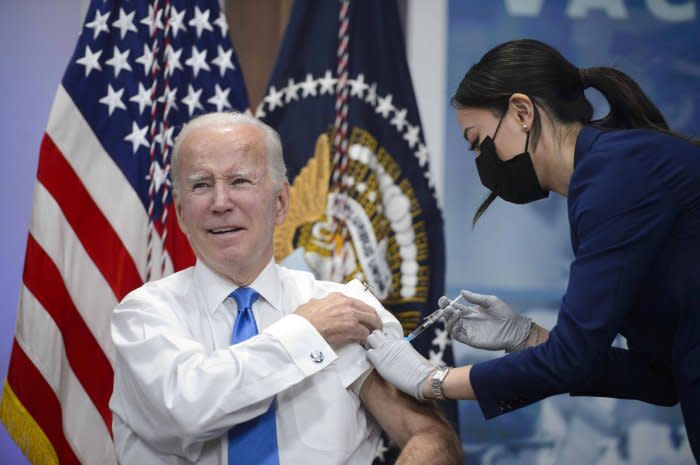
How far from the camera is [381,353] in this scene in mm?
2014

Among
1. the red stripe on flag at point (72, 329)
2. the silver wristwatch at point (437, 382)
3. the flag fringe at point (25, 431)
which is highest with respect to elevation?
the silver wristwatch at point (437, 382)

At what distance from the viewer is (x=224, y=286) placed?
2129 mm

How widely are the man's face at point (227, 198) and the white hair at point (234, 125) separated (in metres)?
0.02

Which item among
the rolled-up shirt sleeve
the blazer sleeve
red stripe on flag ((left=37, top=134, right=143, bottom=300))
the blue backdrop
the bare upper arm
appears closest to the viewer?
the blazer sleeve

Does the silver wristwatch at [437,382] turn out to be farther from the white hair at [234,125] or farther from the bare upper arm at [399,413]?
the white hair at [234,125]

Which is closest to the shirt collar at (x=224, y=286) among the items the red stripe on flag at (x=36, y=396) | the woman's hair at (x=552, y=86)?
the woman's hair at (x=552, y=86)

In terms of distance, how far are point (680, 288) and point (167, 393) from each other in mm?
1136

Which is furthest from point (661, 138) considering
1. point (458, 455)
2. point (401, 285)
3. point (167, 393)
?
point (401, 285)

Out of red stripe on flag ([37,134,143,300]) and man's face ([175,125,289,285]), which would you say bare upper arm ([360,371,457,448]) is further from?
red stripe on flag ([37,134,143,300])

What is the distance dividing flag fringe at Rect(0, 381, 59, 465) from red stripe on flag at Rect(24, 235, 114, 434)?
0.73ft

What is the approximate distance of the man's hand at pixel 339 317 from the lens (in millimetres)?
1969

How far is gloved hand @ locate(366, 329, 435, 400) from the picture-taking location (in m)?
1.96

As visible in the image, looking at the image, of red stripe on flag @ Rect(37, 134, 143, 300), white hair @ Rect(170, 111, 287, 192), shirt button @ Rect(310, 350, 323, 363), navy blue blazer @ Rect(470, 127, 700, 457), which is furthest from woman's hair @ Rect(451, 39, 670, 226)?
red stripe on flag @ Rect(37, 134, 143, 300)

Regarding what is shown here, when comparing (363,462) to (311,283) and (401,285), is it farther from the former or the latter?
(401,285)
